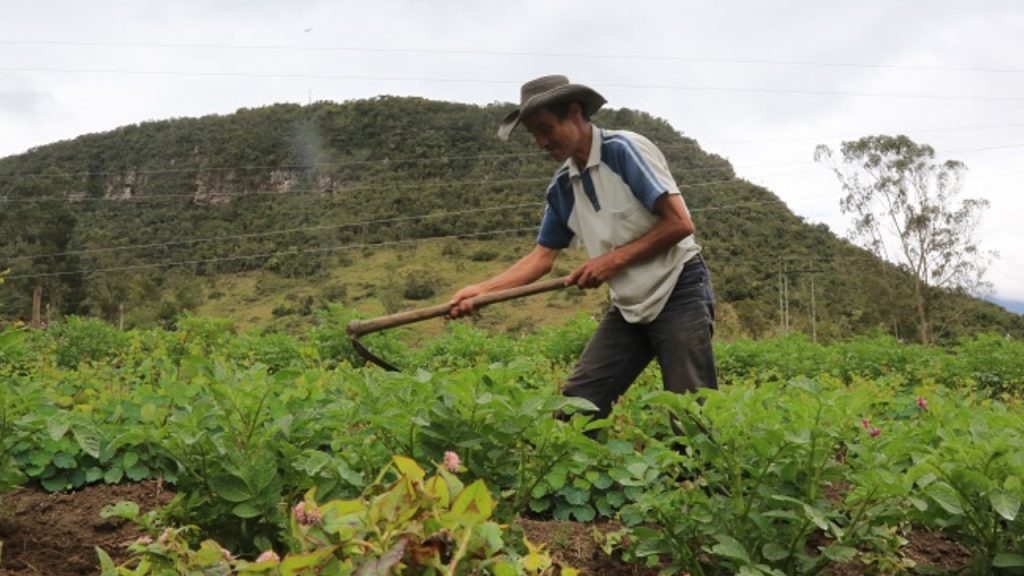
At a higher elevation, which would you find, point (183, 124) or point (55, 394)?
point (183, 124)

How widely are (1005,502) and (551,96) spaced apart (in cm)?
218

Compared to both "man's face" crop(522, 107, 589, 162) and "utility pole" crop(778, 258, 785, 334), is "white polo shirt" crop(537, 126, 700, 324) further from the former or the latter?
"utility pole" crop(778, 258, 785, 334)

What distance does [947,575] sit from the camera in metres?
2.65

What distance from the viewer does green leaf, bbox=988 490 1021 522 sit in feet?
7.18

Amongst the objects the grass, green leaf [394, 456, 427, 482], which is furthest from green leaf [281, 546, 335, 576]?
the grass

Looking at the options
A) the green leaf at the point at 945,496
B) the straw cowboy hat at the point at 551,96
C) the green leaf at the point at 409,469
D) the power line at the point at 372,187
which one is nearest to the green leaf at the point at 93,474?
the straw cowboy hat at the point at 551,96

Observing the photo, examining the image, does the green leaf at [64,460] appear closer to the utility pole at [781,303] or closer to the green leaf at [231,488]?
the green leaf at [231,488]

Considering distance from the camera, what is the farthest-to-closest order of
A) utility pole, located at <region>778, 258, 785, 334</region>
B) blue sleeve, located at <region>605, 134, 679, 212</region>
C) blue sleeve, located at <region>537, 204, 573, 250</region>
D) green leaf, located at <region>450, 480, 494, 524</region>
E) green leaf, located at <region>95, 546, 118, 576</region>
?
utility pole, located at <region>778, 258, 785, 334</region>, blue sleeve, located at <region>537, 204, 573, 250</region>, blue sleeve, located at <region>605, 134, 679, 212</region>, green leaf, located at <region>95, 546, 118, 576</region>, green leaf, located at <region>450, 480, 494, 524</region>

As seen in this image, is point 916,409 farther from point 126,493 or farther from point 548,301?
point 548,301

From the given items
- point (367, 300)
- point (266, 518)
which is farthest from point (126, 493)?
point (367, 300)

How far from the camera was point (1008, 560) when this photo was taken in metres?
2.37

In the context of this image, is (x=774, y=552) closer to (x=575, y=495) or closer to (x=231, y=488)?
(x=575, y=495)

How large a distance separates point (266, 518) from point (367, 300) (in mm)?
52756

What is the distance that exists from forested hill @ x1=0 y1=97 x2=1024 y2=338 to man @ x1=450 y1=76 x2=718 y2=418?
32.9 m
